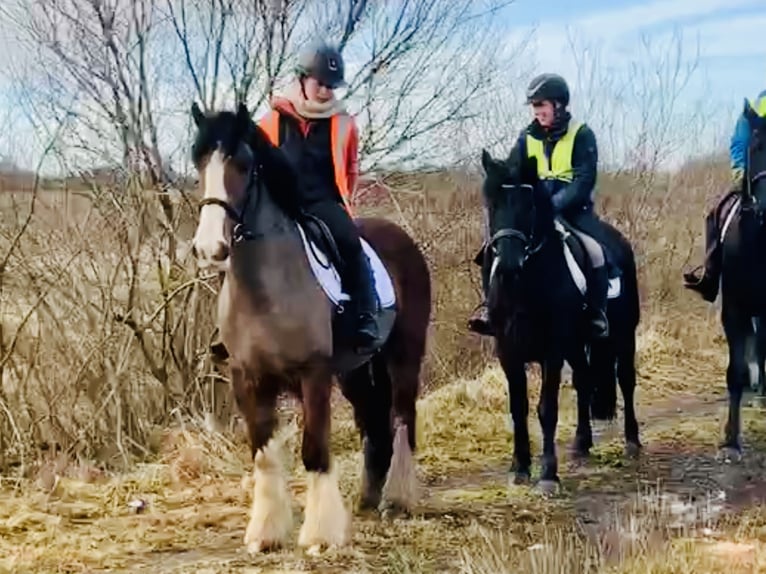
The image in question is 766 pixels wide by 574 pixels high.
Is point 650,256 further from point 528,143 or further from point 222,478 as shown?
point 222,478

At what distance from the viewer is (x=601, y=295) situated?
8328 mm

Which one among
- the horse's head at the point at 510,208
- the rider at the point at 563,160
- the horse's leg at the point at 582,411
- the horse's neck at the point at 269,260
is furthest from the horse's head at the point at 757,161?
the horse's neck at the point at 269,260

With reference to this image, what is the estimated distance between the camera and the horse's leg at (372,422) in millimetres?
7102

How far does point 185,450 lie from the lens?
8.27 metres

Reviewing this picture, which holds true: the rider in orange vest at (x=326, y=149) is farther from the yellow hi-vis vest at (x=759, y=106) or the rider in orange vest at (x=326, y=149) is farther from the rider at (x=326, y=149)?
the yellow hi-vis vest at (x=759, y=106)

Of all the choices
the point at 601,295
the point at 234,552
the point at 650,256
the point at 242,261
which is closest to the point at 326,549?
the point at 234,552

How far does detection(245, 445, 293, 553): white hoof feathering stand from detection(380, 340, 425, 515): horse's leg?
94cm


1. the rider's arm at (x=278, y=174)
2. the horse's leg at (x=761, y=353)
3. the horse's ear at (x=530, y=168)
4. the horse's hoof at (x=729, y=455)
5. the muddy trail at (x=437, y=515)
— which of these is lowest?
the muddy trail at (x=437, y=515)

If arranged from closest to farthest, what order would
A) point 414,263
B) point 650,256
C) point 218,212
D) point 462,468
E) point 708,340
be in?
point 218,212 → point 414,263 → point 462,468 → point 708,340 → point 650,256

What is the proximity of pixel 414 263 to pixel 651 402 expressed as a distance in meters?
5.18

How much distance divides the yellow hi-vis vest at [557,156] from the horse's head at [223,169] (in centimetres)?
302

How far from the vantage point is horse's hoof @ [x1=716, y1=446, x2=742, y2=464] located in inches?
336

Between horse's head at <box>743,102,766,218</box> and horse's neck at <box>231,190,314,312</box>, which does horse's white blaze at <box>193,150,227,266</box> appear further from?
horse's head at <box>743,102,766,218</box>

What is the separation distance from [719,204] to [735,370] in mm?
1255
